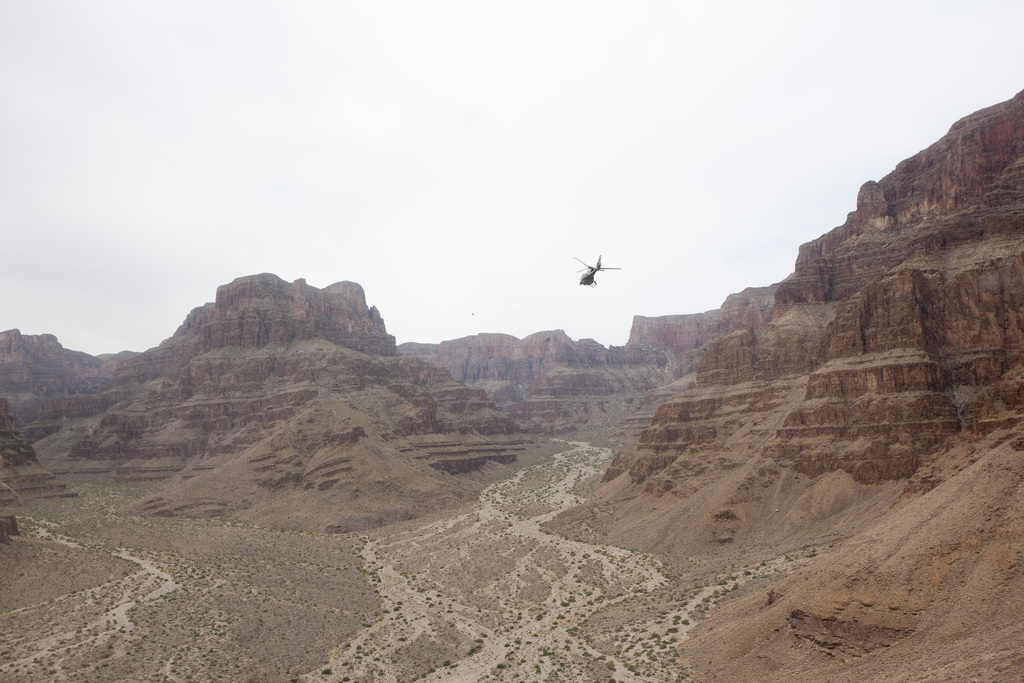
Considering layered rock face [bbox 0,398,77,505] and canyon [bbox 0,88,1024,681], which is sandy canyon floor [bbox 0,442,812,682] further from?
layered rock face [bbox 0,398,77,505]

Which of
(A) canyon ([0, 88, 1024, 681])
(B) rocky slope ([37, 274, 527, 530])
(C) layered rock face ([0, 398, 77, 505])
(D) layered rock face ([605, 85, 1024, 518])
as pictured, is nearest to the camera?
(A) canyon ([0, 88, 1024, 681])

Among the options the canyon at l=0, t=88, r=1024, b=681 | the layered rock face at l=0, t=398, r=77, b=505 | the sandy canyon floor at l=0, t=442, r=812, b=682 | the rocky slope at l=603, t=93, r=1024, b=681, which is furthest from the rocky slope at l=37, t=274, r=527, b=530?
the rocky slope at l=603, t=93, r=1024, b=681

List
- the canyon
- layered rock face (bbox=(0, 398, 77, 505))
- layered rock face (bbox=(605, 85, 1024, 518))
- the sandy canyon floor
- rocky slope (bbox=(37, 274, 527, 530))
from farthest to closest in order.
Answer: layered rock face (bbox=(0, 398, 77, 505)), rocky slope (bbox=(37, 274, 527, 530)), layered rock face (bbox=(605, 85, 1024, 518)), the sandy canyon floor, the canyon

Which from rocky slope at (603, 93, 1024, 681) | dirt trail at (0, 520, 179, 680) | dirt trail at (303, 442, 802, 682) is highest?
rocky slope at (603, 93, 1024, 681)

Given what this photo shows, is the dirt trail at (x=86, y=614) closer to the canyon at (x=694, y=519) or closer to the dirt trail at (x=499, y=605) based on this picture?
the canyon at (x=694, y=519)

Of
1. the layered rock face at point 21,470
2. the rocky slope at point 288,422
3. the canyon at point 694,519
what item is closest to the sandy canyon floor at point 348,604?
the canyon at point 694,519
